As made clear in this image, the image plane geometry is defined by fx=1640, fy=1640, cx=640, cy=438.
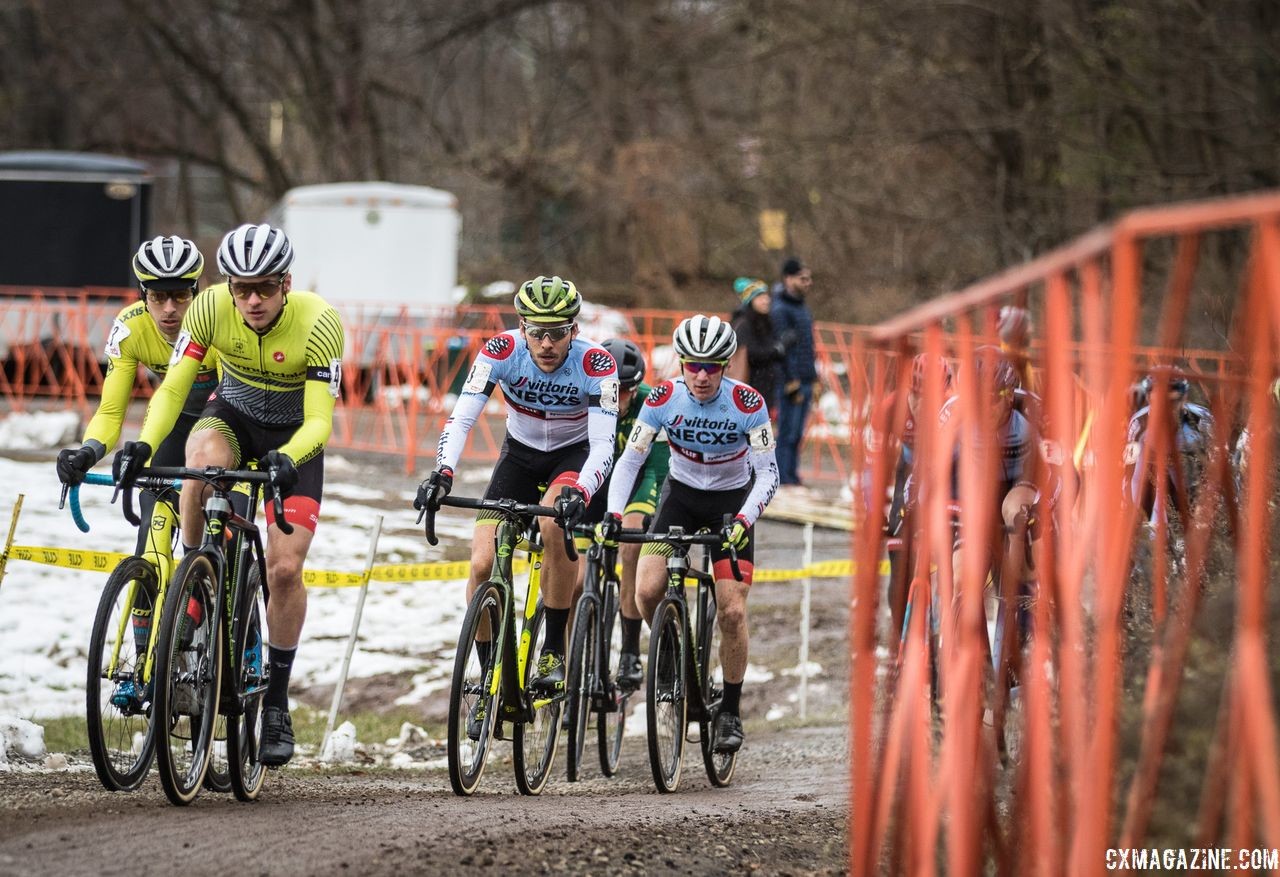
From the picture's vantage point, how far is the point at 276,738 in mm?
6469

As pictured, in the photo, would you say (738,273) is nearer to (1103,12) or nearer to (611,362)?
(1103,12)

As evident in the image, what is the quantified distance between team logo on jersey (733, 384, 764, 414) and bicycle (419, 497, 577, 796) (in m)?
1.39

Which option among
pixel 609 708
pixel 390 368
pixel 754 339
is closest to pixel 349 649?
pixel 609 708

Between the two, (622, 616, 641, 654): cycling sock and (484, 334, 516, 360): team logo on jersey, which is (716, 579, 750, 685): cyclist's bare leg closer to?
(622, 616, 641, 654): cycling sock

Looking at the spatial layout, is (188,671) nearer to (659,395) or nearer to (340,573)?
(659,395)

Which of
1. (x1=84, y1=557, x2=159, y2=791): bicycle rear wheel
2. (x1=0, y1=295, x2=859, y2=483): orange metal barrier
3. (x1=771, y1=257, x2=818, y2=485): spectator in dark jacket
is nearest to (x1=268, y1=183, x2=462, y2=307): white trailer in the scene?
(x1=0, y1=295, x2=859, y2=483): orange metal barrier

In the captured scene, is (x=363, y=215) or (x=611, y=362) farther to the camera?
(x=363, y=215)

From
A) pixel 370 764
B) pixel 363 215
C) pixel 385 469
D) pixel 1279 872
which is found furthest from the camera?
pixel 363 215

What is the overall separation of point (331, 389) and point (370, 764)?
272 centimetres

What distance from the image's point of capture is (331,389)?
21.8 ft

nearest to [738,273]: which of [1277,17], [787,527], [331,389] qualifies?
[1277,17]

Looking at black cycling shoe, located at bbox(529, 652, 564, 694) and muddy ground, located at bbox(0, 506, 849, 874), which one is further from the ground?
black cycling shoe, located at bbox(529, 652, 564, 694)

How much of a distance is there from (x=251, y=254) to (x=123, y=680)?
67.6 inches

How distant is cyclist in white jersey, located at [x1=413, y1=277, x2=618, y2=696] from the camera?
7.19 metres
